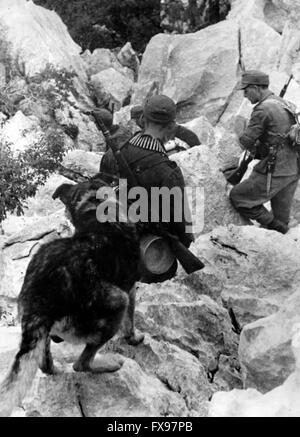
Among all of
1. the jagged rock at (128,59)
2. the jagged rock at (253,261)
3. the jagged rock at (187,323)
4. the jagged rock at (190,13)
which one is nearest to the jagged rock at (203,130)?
the jagged rock at (253,261)

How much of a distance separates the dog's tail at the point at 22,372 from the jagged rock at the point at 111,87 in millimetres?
13911

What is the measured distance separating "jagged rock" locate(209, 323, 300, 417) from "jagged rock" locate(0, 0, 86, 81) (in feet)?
43.0

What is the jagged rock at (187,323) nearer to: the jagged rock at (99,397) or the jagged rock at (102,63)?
the jagged rock at (99,397)

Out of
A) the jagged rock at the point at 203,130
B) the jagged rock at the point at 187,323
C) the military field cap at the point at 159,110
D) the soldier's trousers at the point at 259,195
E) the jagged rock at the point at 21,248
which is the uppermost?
the military field cap at the point at 159,110

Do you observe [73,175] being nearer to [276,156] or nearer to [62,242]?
[276,156]

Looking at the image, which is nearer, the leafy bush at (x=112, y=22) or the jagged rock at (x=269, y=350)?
the jagged rock at (x=269, y=350)

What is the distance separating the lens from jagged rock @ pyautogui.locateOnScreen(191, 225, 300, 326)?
6.65 metres

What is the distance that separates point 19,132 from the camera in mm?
12992

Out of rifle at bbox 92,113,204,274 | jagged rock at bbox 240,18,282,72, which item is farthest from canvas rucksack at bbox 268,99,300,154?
jagged rock at bbox 240,18,282,72

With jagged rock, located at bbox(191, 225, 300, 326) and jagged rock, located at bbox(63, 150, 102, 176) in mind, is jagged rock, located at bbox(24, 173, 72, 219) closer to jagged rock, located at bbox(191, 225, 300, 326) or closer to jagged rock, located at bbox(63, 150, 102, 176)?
jagged rock, located at bbox(63, 150, 102, 176)

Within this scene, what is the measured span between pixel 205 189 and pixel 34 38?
10067 millimetres

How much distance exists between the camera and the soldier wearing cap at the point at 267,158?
7.80 metres

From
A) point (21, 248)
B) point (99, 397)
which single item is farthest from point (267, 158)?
point (99, 397)

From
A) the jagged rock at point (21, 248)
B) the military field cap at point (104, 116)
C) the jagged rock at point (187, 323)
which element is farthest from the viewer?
the jagged rock at point (21, 248)
